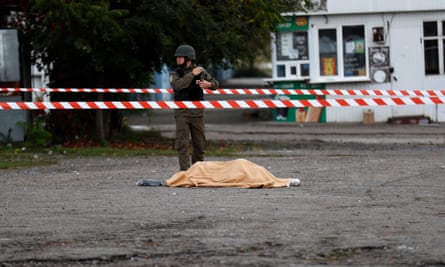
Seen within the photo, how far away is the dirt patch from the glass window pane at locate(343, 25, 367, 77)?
1291 centimetres

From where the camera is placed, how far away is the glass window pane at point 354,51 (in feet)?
96.0

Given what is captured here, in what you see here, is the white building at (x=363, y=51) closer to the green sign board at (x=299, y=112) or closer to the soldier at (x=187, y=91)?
the green sign board at (x=299, y=112)

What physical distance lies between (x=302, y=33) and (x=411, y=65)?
3294 mm

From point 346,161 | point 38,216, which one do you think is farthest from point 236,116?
point 38,216

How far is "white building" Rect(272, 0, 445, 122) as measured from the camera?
2900 centimetres

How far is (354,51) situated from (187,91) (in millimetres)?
14975

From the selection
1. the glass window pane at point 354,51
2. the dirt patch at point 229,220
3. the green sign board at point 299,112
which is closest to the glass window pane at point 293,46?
the green sign board at point 299,112

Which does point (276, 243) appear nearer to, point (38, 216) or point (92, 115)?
point (38, 216)

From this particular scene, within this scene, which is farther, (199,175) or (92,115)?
(92,115)

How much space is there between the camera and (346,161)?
18.0m

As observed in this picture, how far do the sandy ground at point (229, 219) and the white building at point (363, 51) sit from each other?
477 inches

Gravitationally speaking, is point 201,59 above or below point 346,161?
above

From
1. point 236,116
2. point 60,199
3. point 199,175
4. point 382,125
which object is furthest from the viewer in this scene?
point 236,116

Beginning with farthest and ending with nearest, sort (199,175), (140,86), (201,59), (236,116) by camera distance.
→ (236,116)
(140,86)
(201,59)
(199,175)
